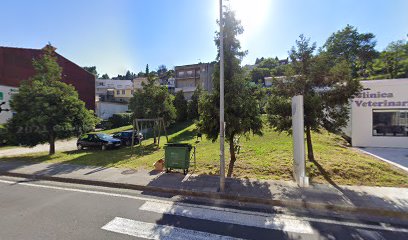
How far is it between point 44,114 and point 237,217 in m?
13.5

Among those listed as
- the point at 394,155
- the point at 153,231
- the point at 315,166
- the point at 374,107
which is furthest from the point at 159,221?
the point at 374,107

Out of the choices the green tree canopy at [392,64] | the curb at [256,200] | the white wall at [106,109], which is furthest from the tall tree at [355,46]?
the curb at [256,200]

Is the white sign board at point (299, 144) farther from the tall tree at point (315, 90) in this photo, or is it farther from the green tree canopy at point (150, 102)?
the green tree canopy at point (150, 102)

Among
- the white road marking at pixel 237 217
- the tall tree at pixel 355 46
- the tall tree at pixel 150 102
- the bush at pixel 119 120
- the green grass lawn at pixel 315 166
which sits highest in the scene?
the tall tree at pixel 355 46

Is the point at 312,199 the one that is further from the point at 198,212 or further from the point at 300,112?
the point at 198,212

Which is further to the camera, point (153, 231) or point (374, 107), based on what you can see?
point (374, 107)

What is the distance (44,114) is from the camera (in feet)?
47.0

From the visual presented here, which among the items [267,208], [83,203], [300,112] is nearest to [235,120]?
[300,112]

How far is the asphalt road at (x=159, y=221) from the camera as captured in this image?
182 inches

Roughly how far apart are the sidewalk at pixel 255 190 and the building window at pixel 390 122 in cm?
872

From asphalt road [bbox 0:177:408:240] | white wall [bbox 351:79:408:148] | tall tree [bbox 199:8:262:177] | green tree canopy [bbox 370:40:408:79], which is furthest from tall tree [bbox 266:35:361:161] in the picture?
green tree canopy [bbox 370:40:408:79]

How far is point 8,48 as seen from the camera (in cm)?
2964

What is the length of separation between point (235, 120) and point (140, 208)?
485 centimetres

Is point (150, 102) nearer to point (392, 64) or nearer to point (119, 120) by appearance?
point (119, 120)
